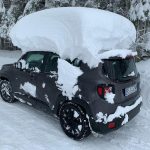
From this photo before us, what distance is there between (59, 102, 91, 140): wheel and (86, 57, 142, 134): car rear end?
22 cm

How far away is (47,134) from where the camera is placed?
5.73m

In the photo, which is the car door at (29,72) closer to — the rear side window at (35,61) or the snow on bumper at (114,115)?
the rear side window at (35,61)

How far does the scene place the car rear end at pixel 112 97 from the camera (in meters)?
5.20

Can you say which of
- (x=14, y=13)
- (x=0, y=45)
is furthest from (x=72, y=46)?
(x=0, y=45)

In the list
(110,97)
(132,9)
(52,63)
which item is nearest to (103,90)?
(110,97)

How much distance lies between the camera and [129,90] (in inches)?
223

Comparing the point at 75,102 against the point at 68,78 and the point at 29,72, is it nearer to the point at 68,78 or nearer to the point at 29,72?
the point at 68,78

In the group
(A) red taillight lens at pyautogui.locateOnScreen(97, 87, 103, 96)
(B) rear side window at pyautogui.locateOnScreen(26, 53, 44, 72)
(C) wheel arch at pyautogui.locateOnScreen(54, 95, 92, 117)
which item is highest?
(B) rear side window at pyautogui.locateOnScreen(26, 53, 44, 72)

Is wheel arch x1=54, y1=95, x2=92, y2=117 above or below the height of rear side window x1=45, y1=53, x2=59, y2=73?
below

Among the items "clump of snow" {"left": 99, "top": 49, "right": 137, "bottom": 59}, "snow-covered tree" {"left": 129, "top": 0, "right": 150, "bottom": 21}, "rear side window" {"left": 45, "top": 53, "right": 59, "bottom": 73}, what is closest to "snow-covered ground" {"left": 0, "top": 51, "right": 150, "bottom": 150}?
"rear side window" {"left": 45, "top": 53, "right": 59, "bottom": 73}

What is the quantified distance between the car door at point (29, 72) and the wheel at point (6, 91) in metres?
0.34

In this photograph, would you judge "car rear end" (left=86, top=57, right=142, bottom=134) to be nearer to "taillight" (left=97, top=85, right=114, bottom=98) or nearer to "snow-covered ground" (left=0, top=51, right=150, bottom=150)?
"taillight" (left=97, top=85, right=114, bottom=98)

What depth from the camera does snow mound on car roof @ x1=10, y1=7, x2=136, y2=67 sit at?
5406 millimetres

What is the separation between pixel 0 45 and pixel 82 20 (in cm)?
1165
